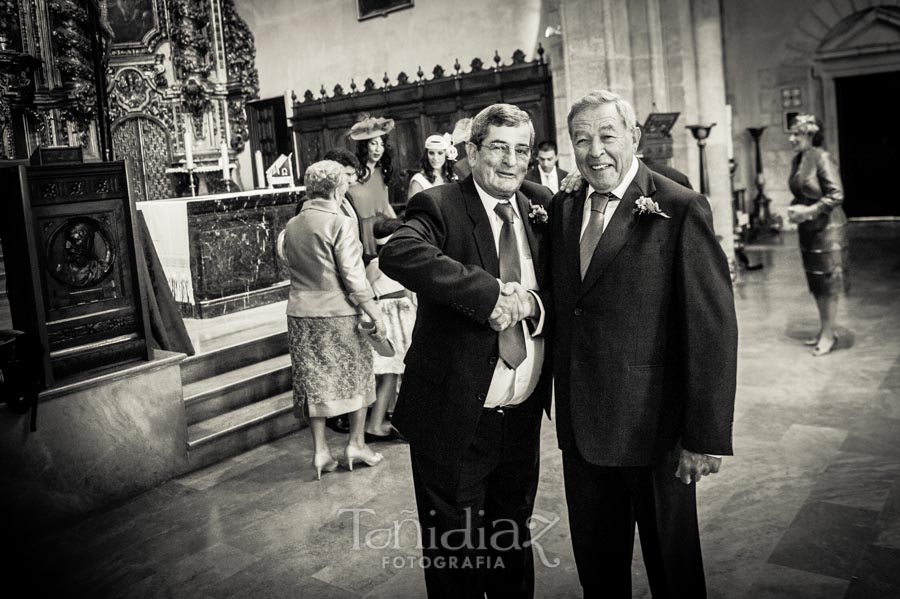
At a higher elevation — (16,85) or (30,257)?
(16,85)

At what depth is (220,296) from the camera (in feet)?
22.9

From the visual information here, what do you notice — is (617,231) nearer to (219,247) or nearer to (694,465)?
(694,465)

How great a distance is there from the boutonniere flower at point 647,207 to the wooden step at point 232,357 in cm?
366

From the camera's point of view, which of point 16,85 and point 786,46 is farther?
point 786,46

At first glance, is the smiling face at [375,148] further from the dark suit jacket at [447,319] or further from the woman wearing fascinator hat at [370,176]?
the dark suit jacket at [447,319]

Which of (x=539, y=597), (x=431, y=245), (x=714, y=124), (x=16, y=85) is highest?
(x=16, y=85)

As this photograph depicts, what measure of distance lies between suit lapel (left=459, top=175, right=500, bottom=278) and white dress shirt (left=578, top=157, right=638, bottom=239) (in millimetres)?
245

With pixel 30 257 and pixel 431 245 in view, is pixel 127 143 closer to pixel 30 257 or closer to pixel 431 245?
pixel 30 257

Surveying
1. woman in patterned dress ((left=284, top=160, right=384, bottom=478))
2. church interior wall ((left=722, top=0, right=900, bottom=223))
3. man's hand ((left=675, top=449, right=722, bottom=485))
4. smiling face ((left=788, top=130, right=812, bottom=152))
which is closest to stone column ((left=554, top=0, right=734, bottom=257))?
smiling face ((left=788, top=130, right=812, bottom=152))

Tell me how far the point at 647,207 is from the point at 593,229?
0.61 feet

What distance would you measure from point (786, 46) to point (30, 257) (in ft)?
41.3

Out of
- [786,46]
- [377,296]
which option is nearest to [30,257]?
[377,296]

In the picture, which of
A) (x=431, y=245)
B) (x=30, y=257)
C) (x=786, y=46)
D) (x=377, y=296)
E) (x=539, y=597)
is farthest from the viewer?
(x=786, y=46)

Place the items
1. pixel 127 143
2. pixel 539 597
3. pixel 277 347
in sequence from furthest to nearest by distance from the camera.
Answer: pixel 127 143 < pixel 277 347 < pixel 539 597
